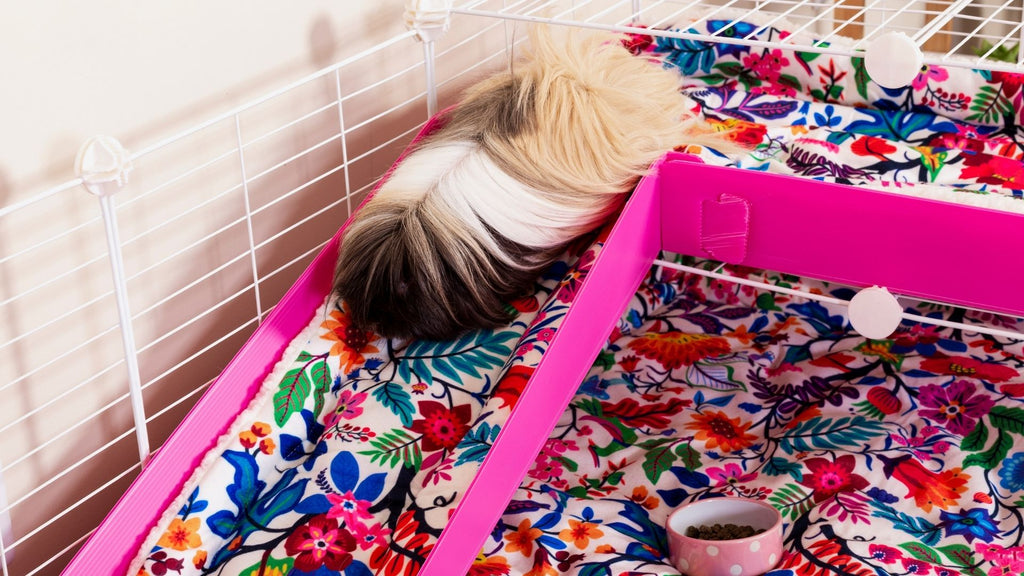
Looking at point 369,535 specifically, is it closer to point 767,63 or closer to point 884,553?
point 884,553

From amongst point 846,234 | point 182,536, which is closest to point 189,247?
point 182,536

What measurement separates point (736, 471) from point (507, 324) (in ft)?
0.99

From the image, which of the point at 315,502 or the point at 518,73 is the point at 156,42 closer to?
the point at 518,73

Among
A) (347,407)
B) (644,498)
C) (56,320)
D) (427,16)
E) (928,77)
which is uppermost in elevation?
(427,16)

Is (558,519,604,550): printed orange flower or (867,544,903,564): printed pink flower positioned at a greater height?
(867,544,903,564): printed pink flower

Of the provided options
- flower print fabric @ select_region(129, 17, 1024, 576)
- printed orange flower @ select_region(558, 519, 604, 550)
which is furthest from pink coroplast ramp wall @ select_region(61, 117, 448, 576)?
printed orange flower @ select_region(558, 519, 604, 550)

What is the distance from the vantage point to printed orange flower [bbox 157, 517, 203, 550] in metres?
0.92

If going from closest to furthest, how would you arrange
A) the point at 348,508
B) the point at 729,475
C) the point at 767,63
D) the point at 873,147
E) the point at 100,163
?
the point at 100,163
the point at 348,508
the point at 729,475
the point at 873,147
the point at 767,63

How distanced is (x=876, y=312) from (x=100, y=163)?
78 cm

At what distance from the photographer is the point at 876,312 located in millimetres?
1028

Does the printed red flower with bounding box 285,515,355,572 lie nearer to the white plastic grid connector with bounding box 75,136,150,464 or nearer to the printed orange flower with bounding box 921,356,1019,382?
the white plastic grid connector with bounding box 75,136,150,464

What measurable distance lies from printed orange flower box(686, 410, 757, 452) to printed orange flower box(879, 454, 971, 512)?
0.52ft

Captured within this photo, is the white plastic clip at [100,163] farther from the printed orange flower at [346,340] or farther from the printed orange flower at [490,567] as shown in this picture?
the printed orange flower at [490,567]

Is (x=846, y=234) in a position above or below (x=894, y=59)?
below
